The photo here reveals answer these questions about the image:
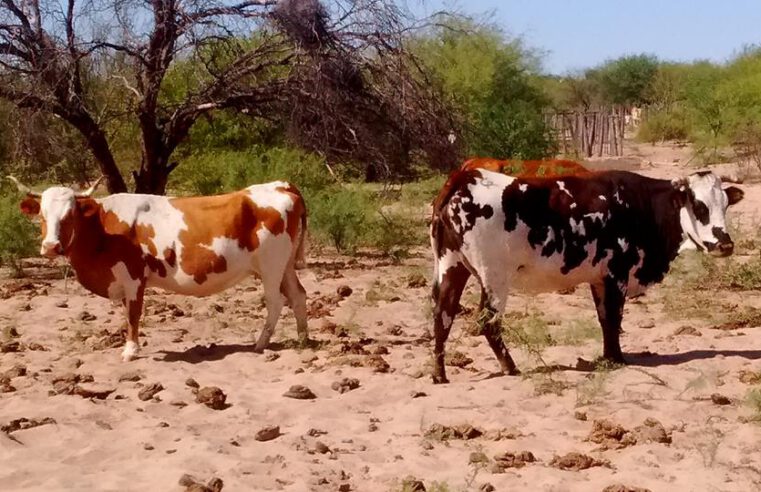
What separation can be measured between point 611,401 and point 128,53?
8.94 m

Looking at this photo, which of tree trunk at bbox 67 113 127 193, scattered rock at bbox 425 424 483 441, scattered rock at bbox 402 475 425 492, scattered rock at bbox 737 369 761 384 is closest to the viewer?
scattered rock at bbox 402 475 425 492

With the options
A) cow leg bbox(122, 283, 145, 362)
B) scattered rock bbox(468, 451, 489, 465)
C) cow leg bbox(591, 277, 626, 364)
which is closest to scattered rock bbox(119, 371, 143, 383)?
cow leg bbox(122, 283, 145, 362)

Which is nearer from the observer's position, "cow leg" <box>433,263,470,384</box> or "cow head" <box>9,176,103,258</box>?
"cow leg" <box>433,263,470,384</box>

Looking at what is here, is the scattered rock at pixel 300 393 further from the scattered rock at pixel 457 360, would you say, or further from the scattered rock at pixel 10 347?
the scattered rock at pixel 10 347

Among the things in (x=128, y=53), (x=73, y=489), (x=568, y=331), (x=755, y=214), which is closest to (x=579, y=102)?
(x=755, y=214)

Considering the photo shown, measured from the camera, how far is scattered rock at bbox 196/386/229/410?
269 inches

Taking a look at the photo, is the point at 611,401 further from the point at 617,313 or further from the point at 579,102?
the point at 579,102

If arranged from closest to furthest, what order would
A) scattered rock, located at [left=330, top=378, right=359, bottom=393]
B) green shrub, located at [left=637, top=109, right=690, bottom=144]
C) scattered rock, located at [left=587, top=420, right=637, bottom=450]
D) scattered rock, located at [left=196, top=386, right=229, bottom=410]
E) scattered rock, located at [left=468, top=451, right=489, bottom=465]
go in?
scattered rock, located at [left=468, top=451, right=489, bottom=465]
scattered rock, located at [left=587, top=420, right=637, bottom=450]
scattered rock, located at [left=196, top=386, right=229, bottom=410]
scattered rock, located at [left=330, top=378, right=359, bottom=393]
green shrub, located at [left=637, top=109, right=690, bottom=144]

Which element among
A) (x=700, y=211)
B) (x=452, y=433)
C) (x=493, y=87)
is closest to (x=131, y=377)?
(x=452, y=433)

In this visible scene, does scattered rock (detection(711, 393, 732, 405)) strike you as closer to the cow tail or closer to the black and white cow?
the black and white cow

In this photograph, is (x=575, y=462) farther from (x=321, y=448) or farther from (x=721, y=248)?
(x=721, y=248)

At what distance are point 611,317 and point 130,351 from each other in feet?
11.9

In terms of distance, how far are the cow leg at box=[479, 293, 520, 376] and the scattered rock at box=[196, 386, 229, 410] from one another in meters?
1.76

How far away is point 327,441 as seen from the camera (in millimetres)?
6031
